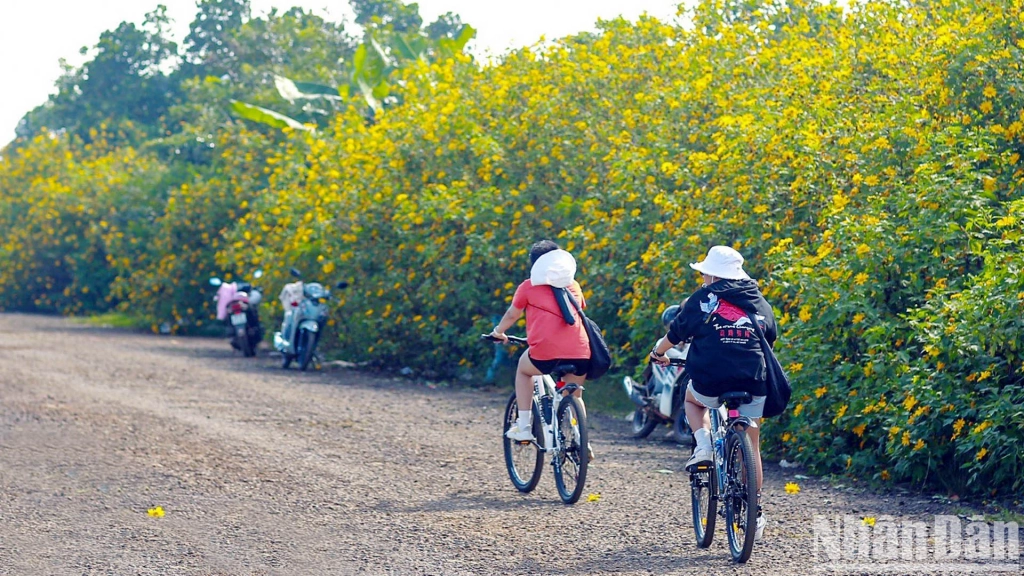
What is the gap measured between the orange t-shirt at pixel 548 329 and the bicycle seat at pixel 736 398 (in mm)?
1672

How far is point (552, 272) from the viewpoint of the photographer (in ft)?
26.1

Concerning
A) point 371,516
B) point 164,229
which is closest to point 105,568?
point 371,516

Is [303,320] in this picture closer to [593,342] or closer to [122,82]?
[593,342]

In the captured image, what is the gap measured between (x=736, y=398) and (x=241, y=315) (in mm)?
15021

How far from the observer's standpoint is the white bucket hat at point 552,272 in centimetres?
795

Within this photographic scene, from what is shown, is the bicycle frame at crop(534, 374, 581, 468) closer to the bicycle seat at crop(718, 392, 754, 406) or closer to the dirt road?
the dirt road

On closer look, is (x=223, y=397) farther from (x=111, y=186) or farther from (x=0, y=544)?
(x=111, y=186)

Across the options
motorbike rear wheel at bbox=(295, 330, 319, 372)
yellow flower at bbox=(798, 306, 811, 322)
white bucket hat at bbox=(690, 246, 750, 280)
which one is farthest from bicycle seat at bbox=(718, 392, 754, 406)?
motorbike rear wheel at bbox=(295, 330, 319, 372)

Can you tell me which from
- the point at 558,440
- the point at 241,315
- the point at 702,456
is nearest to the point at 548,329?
the point at 558,440

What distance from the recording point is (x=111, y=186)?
32.2 meters

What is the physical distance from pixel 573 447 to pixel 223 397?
22.2 feet

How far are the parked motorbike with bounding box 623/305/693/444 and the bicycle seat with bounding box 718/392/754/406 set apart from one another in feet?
10.8

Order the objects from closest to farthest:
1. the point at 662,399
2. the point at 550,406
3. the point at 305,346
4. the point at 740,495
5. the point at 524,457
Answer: the point at 740,495
the point at 550,406
the point at 524,457
the point at 662,399
the point at 305,346

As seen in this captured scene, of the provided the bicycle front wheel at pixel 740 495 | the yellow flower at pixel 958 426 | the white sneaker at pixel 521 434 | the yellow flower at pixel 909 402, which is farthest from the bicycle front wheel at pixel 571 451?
the yellow flower at pixel 958 426
